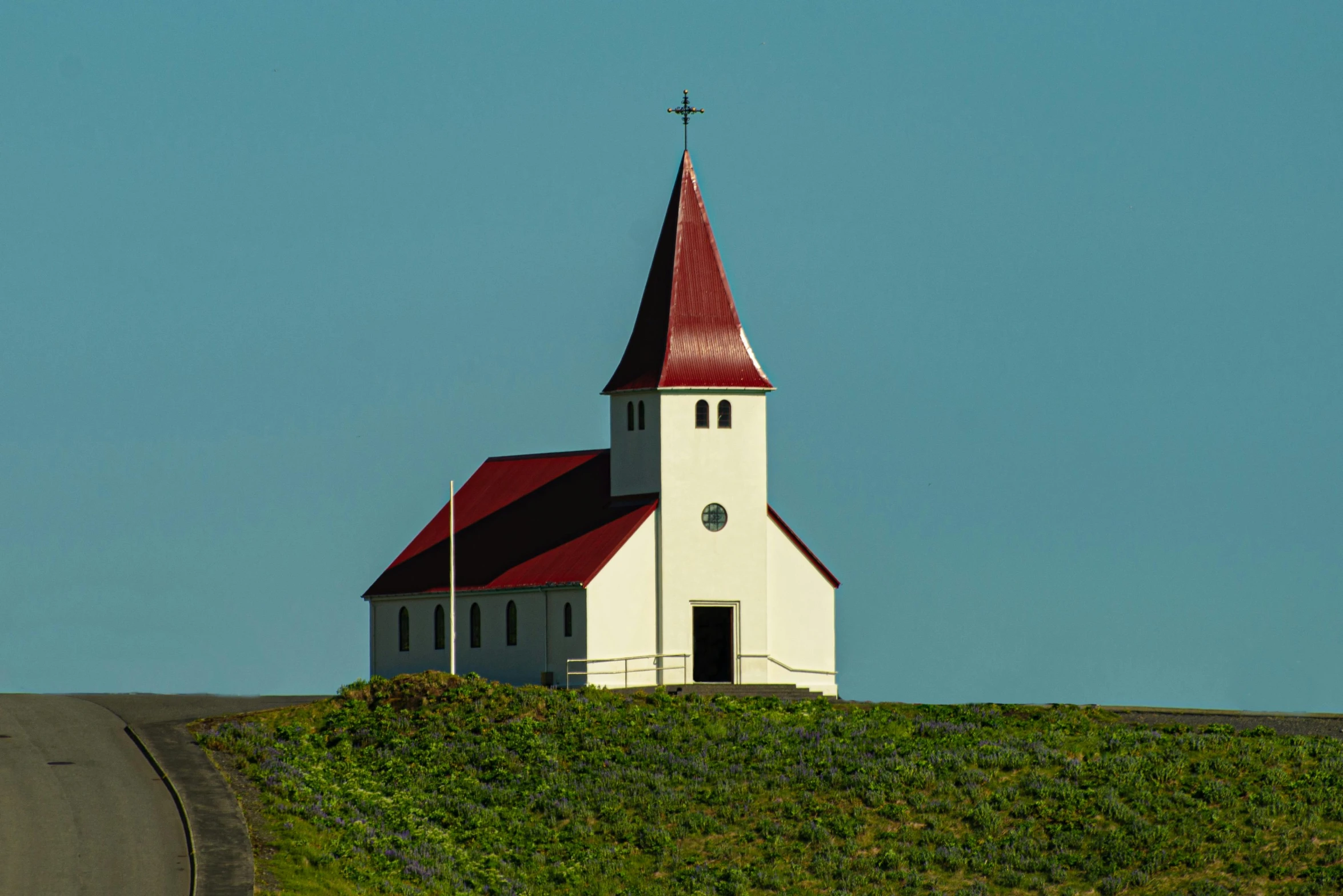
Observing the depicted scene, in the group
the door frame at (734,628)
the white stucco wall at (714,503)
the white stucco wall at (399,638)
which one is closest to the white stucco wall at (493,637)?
the white stucco wall at (399,638)

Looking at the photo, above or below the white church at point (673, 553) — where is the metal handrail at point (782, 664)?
below

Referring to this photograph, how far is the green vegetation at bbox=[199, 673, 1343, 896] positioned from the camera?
3469cm

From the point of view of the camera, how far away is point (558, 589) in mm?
49688

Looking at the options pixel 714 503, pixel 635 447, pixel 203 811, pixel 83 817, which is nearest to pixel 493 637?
pixel 635 447

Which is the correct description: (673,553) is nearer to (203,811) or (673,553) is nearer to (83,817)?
(203,811)

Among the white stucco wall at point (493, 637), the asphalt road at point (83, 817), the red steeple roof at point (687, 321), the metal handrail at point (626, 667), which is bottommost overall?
the asphalt road at point (83, 817)

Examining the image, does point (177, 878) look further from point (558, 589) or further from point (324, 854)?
point (558, 589)

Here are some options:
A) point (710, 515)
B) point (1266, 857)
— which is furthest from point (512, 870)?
point (710, 515)

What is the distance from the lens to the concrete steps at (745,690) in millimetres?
47969

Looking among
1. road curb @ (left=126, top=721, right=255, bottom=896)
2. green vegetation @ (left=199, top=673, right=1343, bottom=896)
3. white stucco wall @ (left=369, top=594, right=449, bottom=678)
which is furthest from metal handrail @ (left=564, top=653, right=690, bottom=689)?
road curb @ (left=126, top=721, right=255, bottom=896)

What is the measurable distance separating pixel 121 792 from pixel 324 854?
5.09 m

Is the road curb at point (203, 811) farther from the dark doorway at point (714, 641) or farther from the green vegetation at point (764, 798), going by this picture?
the dark doorway at point (714, 641)

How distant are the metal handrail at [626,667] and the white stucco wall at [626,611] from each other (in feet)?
0.14

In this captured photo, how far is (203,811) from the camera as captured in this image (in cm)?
3591
